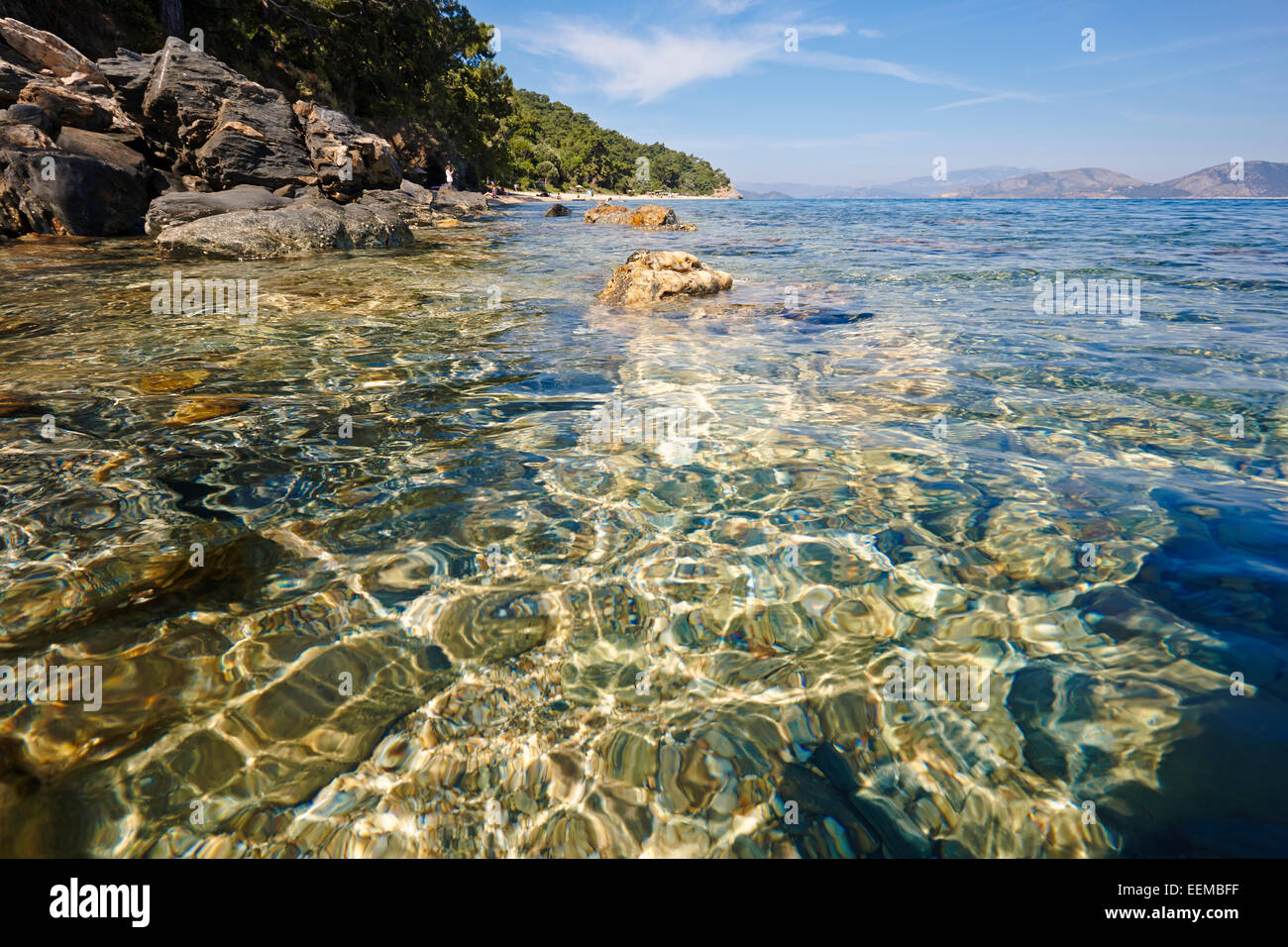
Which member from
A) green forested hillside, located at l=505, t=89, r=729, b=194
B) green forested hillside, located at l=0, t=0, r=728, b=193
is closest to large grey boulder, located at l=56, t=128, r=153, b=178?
green forested hillside, located at l=0, t=0, r=728, b=193

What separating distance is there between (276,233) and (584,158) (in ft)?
332

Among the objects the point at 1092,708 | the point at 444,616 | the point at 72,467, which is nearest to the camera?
the point at 1092,708

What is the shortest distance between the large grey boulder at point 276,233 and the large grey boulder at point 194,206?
3.56 ft

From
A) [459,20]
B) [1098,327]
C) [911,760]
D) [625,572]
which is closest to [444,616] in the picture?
[625,572]

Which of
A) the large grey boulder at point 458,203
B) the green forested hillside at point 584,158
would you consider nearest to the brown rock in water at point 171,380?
the large grey boulder at point 458,203

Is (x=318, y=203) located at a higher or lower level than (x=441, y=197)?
lower

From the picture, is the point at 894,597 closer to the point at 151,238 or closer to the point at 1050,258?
the point at 1050,258

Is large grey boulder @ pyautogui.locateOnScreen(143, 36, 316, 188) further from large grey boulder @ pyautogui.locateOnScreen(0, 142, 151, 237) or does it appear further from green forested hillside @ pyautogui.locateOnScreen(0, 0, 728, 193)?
green forested hillside @ pyautogui.locateOnScreen(0, 0, 728, 193)

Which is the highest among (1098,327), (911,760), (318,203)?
(318,203)

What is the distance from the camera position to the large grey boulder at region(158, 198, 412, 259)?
13.7 m

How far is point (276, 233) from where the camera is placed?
14.3 metres

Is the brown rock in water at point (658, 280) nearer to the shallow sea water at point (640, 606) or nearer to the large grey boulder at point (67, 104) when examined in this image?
the shallow sea water at point (640, 606)

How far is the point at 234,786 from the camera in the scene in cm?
214

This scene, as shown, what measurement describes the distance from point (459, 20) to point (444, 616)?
62.2 m
